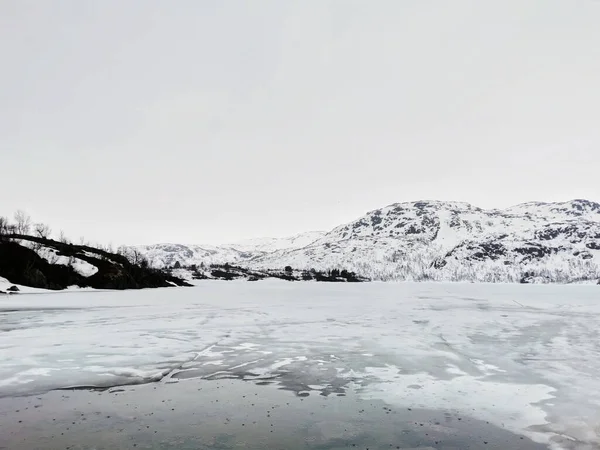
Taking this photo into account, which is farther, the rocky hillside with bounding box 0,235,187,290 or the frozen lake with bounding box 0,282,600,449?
the rocky hillside with bounding box 0,235,187,290

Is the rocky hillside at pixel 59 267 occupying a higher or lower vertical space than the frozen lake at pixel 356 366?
higher

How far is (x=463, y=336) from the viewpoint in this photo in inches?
734

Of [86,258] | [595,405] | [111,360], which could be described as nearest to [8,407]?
[111,360]

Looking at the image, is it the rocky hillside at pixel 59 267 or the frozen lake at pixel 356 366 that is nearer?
the frozen lake at pixel 356 366

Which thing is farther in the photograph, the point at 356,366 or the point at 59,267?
the point at 59,267

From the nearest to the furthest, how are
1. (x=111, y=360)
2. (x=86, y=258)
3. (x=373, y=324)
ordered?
1. (x=111, y=360)
2. (x=373, y=324)
3. (x=86, y=258)

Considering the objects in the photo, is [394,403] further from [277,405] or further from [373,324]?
[373,324]

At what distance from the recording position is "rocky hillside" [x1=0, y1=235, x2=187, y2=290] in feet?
205

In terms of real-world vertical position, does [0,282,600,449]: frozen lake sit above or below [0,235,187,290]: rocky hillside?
below

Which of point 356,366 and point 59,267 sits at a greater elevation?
point 59,267

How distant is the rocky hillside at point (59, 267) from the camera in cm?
6250

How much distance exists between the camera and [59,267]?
Answer: 70875mm

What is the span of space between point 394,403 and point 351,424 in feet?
5.66

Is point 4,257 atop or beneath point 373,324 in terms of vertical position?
atop
